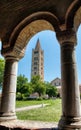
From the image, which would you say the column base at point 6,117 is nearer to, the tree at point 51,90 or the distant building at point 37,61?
the tree at point 51,90

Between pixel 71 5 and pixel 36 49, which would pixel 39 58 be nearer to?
pixel 36 49

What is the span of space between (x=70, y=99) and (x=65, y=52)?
2.99 feet

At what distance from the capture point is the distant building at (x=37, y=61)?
84.6 meters

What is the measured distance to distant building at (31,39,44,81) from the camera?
84.6m

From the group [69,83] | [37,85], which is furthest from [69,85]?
[37,85]

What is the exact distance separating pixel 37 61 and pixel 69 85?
84070mm

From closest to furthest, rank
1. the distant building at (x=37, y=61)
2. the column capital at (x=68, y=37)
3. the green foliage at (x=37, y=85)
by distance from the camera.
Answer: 1. the column capital at (x=68, y=37)
2. the green foliage at (x=37, y=85)
3. the distant building at (x=37, y=61)

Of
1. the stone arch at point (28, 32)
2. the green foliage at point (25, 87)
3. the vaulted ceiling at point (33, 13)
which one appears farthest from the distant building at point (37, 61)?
the vaulted ceiling at point (33, 13)

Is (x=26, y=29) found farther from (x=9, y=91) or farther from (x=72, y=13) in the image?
(x=9, y=91)

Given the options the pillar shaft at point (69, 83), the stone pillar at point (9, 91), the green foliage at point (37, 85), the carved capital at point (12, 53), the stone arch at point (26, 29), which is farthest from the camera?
the green foliage at point (37, 85)

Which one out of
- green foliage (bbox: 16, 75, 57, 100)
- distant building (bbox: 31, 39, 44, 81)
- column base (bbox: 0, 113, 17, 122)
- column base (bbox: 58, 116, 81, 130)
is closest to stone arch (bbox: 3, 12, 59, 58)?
column base (bbox: 0, 113, 17, 122)

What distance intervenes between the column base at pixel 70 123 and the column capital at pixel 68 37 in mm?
1455

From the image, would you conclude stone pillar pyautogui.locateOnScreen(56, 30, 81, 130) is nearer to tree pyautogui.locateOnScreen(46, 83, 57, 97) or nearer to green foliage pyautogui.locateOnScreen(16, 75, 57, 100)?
green foliage pyautogui.locateOnScreen(16, 75, 57, 100)

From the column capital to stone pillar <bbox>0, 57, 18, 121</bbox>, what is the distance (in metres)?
1.44
